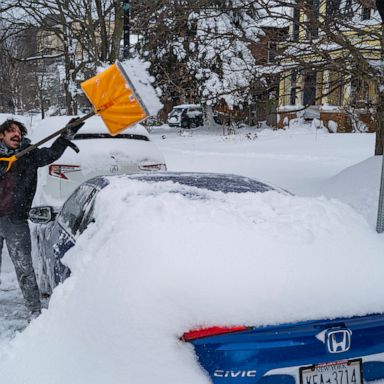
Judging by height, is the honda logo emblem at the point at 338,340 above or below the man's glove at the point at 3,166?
below

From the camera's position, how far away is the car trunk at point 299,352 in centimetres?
212

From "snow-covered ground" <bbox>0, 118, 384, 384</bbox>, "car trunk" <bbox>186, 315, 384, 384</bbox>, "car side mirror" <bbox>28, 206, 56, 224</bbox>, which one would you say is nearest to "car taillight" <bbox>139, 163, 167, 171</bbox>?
"car side mirror" <bbox>28, 206, 56, 224</bbox>

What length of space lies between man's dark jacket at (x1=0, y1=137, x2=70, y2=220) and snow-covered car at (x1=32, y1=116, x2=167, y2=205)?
2230 mm

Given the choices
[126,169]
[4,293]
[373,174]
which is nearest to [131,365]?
[4,293]

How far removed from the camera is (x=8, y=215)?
427 cm

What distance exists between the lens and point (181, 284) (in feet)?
7.23

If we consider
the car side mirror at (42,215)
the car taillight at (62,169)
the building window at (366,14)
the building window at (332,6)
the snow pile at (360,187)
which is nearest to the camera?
the car side mirror at (42,215)

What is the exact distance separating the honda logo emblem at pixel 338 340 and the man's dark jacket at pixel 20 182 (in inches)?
116

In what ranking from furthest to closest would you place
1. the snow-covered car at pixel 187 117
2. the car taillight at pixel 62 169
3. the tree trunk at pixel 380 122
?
the snow-covered car at pixel 187 117
the tree trunk at pixel 380 122
the car taillight at pixel 62 169

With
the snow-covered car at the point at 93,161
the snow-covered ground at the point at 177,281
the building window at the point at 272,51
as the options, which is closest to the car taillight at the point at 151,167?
the snow-covered car at the point at 93,161

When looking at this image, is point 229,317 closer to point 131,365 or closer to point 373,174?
point 131,365

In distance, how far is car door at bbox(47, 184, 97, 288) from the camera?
3.54 meters

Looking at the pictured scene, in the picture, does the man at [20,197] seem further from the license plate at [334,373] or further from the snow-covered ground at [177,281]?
the license plate at [334,373]

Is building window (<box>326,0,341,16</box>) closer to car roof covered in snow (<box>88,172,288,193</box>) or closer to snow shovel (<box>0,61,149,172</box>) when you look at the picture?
snow shovel (<box>0,61,149,172</box>)
